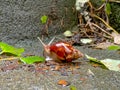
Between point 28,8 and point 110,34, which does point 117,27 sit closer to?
point 110,34

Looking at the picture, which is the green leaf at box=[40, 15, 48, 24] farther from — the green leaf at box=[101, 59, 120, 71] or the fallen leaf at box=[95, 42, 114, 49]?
the green leaf at box=[101, 59, 120, 71]

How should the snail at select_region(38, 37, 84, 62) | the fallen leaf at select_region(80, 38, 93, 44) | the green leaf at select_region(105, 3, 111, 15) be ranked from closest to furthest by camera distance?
1. the snail at select_region(38, 37, 84, 62)
2. the fallen leaf at select_region(80, 38, 93, 44)
3. the green leaf at select_region(105, 3, 111, 15)

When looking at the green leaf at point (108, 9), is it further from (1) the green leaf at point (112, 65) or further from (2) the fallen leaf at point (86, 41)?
(1) the green leaf at point (112, 65)

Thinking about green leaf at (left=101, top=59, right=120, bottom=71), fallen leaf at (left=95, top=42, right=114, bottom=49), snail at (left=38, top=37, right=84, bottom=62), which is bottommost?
fallen leaf at (left=95, top=42, right=114, bottom=49)

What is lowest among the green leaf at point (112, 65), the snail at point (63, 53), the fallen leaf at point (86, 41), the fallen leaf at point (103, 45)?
the fallen leaf at point (103, 45)

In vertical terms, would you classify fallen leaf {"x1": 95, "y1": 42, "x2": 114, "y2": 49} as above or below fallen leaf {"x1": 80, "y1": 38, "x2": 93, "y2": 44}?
below

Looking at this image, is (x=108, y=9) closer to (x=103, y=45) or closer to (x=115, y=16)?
(x=115, y=16)

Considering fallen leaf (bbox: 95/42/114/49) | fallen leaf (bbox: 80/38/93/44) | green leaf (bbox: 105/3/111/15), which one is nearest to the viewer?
fallen leaf (bbox: 95/42/114/49)

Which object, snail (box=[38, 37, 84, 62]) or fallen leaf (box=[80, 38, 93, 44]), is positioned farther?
fallen leaf (box=[80, 38, 93, 44])

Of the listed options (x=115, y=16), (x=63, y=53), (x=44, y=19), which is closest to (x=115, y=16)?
(x=115, y=16)

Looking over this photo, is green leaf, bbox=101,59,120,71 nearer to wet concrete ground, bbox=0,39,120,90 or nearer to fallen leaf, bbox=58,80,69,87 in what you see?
wet concrete ground, bbox=0,39,120,90

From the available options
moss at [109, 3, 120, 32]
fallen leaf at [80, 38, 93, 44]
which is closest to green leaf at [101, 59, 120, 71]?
fallen leaf at [80, 38, 93, 44]

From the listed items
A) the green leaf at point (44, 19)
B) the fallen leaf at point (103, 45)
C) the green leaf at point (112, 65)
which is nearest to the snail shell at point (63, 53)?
the green leaf at point (112, 65)
